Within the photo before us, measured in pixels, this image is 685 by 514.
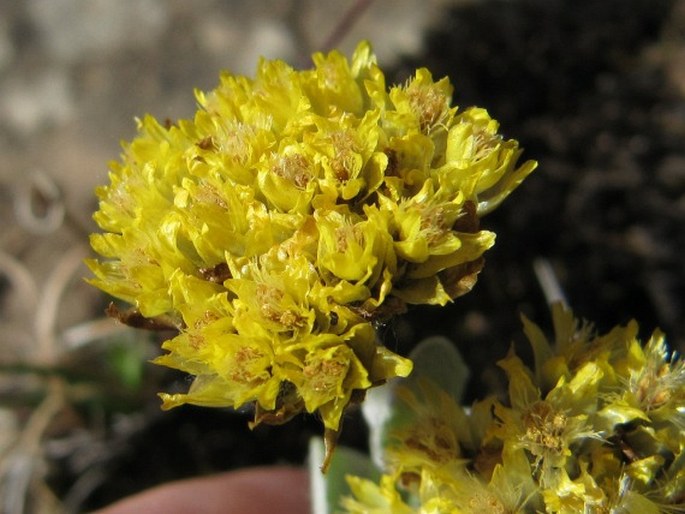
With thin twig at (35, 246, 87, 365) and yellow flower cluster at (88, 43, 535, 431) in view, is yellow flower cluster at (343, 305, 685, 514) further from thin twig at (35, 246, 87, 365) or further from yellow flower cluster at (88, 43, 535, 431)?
thin twig at (35, 246, 87, 365)

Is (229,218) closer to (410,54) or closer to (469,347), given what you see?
(469,347)

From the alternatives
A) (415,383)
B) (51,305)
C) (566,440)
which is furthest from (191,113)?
(566,440)

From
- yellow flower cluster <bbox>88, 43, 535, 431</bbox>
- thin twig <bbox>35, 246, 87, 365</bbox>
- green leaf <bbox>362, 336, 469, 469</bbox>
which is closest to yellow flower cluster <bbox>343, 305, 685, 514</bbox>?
green leaf <bbox>362, 336, 469, 469</bbox>

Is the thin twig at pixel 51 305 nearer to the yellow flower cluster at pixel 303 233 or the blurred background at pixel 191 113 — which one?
the blurred background at pixel 191 113

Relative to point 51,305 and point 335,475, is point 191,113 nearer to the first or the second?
point 51,305

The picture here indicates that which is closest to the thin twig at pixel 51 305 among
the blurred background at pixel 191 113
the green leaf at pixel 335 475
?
the blurred background at pixel 191 113

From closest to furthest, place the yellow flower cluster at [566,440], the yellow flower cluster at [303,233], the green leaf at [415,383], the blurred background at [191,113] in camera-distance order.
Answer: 1. the yellow flower cluster at [303,233]
2. the yellow flower cluster at [566,440]
3. the green leaf at [415,383]
4. the blurred background at [191,113]

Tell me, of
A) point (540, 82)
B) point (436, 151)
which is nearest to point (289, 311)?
point (436, 151)
